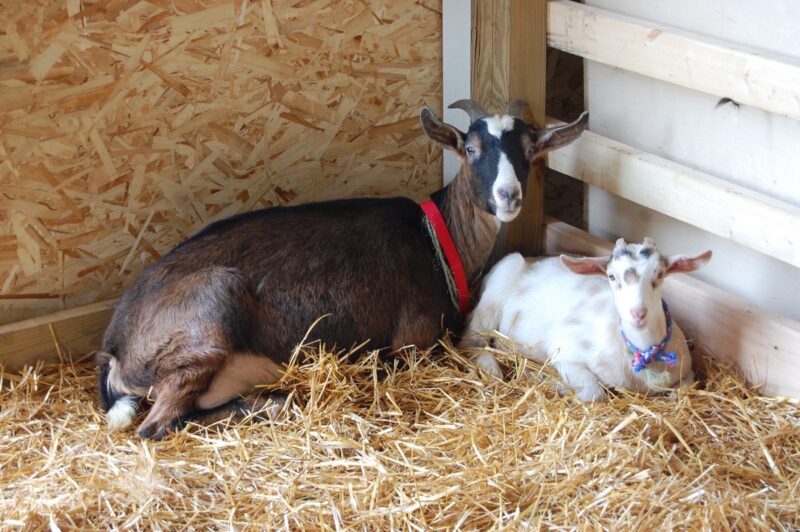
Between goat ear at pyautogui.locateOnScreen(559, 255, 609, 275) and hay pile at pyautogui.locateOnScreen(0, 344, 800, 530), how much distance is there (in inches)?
20.4

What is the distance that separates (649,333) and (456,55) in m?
1.91

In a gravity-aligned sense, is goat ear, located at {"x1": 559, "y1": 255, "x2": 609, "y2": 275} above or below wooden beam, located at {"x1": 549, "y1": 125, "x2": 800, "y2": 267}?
below

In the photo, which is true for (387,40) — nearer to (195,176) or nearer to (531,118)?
(531,118)

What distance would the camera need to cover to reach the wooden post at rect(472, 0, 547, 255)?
5.03 meters

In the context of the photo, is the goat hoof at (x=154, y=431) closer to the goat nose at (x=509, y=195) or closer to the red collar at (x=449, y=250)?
the red collar at (x=449, y=250)

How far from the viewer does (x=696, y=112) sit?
14.9 feet

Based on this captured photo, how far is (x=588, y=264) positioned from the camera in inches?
171

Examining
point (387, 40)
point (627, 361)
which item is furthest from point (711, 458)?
point (387, 40)

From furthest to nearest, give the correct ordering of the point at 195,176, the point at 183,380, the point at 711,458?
1. the point at 195,176
2. the point at 183,380
3. the point at 711,458

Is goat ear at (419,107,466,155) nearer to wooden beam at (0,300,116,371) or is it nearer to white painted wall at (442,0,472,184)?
white painted wall at (442,0,472,184)

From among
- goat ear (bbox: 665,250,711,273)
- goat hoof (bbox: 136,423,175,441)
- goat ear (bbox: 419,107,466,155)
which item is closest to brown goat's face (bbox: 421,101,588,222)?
goat ear (bbox: 419,107,466,155)

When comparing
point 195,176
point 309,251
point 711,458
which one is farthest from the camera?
point 195,176

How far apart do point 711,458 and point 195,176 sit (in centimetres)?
269

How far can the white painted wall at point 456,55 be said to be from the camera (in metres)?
5.26
